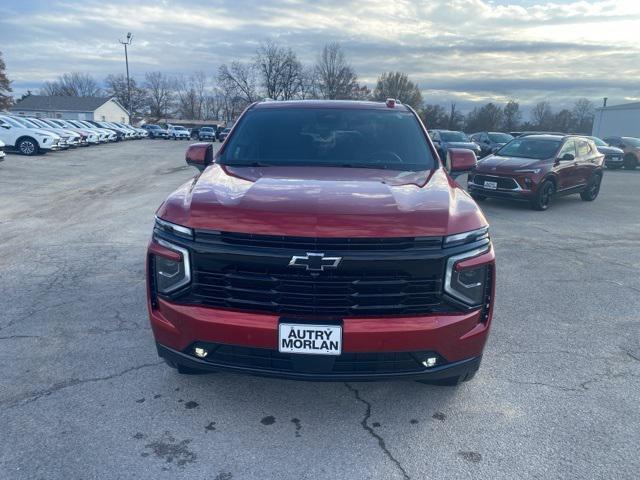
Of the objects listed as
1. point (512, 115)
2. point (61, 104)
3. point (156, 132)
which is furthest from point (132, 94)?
point (512, 115)

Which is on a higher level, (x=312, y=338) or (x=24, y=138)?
(x=312, y=338)

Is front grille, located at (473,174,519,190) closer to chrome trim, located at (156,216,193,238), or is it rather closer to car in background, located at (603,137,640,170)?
chrome trim, located at (156,216,193,238)

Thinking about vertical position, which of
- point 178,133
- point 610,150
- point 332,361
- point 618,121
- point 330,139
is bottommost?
point 178,133

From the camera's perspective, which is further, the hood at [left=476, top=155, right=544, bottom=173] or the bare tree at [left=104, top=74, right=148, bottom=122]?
the bare tree at [left=104, top=74, right=148, bottom=122]

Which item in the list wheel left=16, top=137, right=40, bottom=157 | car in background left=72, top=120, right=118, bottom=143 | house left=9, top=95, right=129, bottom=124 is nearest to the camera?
wheel left=16, top=137, right=40, bottom=157

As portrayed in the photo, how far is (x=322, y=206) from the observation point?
2.79 metres

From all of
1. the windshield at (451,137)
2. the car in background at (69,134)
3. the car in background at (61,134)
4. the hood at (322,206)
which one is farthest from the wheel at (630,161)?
the car in background at (69,134)

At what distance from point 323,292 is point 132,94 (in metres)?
107

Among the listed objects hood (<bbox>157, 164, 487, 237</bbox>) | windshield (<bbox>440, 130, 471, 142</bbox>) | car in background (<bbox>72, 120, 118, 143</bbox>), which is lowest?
car in background (<bbox>72, 120, 118, 143</bbox>)

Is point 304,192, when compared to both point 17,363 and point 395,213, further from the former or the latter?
point 17,363

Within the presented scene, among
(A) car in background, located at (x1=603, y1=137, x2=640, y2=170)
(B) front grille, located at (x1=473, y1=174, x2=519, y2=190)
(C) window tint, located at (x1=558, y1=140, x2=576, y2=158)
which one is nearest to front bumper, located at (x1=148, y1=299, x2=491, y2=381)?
(B) front grille, located at (x1=473, y1=174, x2=519, y2=190)

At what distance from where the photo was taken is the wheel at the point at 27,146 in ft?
73.5

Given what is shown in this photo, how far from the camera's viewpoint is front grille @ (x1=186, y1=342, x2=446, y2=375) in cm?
272

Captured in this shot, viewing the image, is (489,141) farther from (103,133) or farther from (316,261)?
(103,133)
